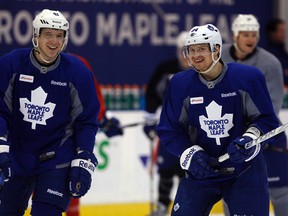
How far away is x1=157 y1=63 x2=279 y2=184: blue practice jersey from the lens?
4227mm

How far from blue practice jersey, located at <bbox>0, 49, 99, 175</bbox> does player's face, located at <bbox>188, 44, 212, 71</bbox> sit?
0.53m

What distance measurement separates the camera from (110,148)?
280 inches

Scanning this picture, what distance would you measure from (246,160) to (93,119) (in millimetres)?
782

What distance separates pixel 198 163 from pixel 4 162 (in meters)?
0.85

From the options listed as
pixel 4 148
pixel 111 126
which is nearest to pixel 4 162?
pixel 4 148

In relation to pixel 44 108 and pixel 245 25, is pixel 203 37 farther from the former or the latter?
pixel 245 25

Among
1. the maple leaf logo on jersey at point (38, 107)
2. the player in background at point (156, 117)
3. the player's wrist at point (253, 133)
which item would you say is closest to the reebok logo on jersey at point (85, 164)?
the maple leaf logo on jersey at point (38, 107)

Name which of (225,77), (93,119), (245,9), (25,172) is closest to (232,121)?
(225,77)

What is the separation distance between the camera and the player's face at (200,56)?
4215 millimetres

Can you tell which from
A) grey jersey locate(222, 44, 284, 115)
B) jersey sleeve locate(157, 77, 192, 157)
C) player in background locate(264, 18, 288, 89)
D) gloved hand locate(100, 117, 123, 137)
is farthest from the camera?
player in background locate(264, 18, 288, 89)

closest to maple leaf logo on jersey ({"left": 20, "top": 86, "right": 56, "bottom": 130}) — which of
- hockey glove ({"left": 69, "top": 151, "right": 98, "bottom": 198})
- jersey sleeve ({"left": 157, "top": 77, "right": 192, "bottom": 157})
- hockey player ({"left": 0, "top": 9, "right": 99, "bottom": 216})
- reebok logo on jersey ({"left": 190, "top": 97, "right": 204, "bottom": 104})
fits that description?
hockey player ({"left": 0, "top": 9, "right": 99, "bottom": 216})

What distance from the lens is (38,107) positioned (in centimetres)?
441

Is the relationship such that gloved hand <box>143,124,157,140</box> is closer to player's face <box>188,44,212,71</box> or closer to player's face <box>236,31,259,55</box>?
player's face <box>236,31,259,55</box>

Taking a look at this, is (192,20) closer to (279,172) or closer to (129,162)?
(129,162)
